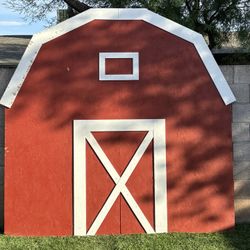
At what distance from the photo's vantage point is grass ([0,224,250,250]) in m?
5.41

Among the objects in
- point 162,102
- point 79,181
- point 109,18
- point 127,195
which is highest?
point 109,18

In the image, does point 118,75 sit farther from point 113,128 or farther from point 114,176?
point 114,176

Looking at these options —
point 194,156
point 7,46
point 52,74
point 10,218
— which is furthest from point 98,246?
point 7,46

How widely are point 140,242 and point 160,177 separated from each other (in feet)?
2.56

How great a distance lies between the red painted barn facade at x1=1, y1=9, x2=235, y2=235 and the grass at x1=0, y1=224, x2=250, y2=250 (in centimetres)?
16

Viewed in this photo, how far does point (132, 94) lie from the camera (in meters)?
5.86

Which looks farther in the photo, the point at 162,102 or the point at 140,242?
the point at 162,102

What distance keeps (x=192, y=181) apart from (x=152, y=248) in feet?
3.22

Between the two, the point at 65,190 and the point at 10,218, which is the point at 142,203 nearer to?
the point at 65,190

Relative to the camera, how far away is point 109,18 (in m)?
5.86

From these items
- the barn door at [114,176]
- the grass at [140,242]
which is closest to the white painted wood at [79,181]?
A: the barn door at [114,176]

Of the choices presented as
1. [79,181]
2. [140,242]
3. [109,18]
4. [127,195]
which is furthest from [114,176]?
[109,18]

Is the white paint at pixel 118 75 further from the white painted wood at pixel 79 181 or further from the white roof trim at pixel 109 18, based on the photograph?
the white painted wood at pixel 79 181

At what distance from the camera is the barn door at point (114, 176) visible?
5.82 meters
